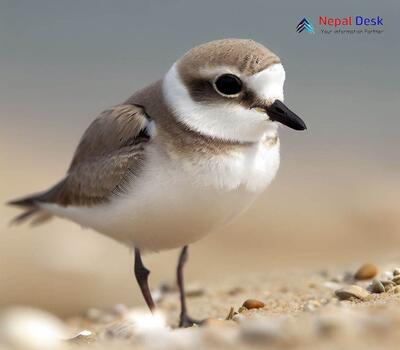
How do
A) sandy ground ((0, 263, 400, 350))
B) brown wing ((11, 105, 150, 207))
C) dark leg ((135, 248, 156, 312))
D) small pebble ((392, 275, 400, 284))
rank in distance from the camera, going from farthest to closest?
dark leg ((135, 248, 156, 312)), small pebble ((392, 275, 400, 284)), brown wing ((11, 105, 150, 207)), sandy ground ((0, 263, 400, 350))

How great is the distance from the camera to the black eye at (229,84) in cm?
418

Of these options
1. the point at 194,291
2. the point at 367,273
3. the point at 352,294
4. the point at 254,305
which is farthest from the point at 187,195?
the point at 194,291

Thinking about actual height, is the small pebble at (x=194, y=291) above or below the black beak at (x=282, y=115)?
below

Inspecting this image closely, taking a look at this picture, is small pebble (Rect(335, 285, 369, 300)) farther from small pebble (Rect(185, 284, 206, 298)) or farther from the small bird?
small pebble (Rect(185, 284, 206, 298))

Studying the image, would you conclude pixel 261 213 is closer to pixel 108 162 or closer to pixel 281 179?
pixel 281 179

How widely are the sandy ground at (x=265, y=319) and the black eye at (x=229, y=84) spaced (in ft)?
3.72

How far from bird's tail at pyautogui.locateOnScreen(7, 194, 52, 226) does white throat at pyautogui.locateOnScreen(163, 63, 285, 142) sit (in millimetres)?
1677

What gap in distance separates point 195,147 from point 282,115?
0.46 metres

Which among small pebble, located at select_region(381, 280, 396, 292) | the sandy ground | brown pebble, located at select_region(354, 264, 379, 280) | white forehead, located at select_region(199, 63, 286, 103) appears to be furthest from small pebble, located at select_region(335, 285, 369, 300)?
white forehead, located at select_region(199, 63, 286, 103)

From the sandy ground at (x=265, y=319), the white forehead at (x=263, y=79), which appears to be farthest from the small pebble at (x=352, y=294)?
the white forehead at (x=263, y=79)

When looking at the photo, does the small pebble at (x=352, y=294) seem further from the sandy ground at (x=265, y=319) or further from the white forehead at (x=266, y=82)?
the white forehead at (x=266, y=82)

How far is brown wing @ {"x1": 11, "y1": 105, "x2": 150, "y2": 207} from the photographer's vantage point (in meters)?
4.47

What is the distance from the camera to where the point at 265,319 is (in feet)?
12.3

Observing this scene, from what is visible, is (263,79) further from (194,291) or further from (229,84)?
(194,291)
